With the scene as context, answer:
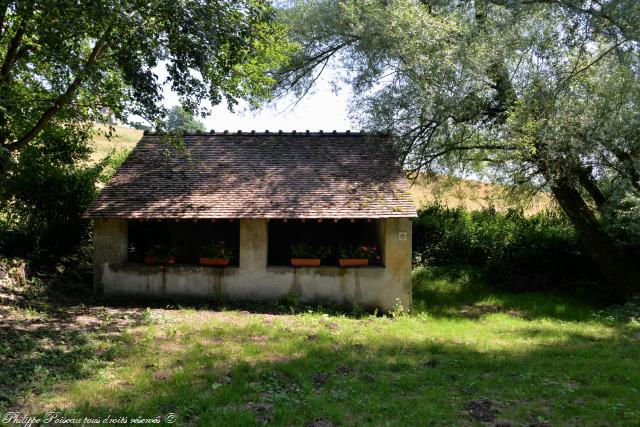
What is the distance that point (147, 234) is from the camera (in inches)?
575

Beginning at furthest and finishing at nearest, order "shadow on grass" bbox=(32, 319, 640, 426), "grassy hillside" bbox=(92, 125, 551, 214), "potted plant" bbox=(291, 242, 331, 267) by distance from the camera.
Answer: "grassy hillside" bbox=(92, 125, 551, 214)
"potted plant" bbox=(291, 242, 331, 267)
"shadow on grass" bbox=(32, 319, 640, 426)

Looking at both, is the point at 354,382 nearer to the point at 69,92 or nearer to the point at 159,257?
the point at 69,92

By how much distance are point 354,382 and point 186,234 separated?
9005 millimetres

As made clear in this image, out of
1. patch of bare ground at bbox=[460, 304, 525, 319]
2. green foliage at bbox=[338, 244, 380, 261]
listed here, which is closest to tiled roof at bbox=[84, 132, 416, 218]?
green foliage at bbox=[338, 244, 380, 261]

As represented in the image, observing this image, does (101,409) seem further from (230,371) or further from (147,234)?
(147,234)

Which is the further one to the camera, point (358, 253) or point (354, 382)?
point (358, 253)

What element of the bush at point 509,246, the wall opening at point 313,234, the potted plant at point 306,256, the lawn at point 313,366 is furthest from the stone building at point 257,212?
the bush at point 509,246

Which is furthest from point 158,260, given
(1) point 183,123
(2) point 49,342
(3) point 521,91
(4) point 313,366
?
(1) point 183,123

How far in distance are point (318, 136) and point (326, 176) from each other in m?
1.92

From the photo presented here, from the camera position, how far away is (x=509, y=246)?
15.6 m

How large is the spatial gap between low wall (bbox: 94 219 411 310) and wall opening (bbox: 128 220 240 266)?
2448mm

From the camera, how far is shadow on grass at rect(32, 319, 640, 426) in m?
5.56

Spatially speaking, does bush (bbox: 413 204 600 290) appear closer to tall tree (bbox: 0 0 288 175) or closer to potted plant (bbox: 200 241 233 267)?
potted plant (bbox: 200 241 233 267)

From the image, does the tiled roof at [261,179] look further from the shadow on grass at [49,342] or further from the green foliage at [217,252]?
the shadow on grass at [49,342]
